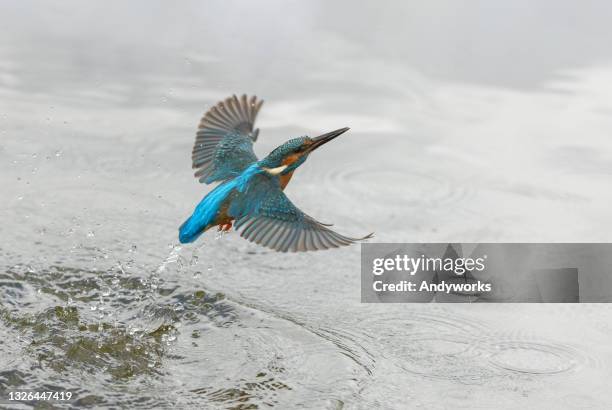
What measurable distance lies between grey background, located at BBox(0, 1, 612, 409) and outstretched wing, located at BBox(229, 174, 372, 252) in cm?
60

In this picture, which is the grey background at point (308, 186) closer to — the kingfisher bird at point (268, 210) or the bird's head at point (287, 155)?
the kingfisher bird at point (268, 210)

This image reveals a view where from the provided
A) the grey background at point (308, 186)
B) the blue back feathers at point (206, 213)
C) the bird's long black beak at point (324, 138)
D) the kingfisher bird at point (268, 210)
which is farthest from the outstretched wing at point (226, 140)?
the grey background at point (308, 186)

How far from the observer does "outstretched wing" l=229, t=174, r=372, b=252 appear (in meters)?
5.15

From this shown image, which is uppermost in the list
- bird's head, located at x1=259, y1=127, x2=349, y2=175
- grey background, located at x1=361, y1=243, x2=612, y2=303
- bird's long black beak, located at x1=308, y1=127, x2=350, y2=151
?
bird's long black beak, located at x1=308, y1=127, x2=350, y2=151

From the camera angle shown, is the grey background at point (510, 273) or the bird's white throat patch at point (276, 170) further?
the grey background at point (510, 273)

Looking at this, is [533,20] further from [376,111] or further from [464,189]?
[464,189]

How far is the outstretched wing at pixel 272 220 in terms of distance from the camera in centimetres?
515

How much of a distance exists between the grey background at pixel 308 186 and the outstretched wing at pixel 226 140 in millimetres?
695

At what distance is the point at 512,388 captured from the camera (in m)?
5.16

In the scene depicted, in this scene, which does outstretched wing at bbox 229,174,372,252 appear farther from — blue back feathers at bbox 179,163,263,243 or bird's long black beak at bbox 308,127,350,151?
bird's long black beak at bbox 308,127,350,151

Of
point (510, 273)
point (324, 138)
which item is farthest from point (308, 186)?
point (324, 138)

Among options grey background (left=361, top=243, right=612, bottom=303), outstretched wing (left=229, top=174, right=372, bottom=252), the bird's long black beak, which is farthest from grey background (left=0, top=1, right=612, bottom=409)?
the bird's long black beak

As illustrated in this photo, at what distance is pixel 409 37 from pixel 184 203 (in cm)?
336

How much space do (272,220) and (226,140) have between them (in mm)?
805
